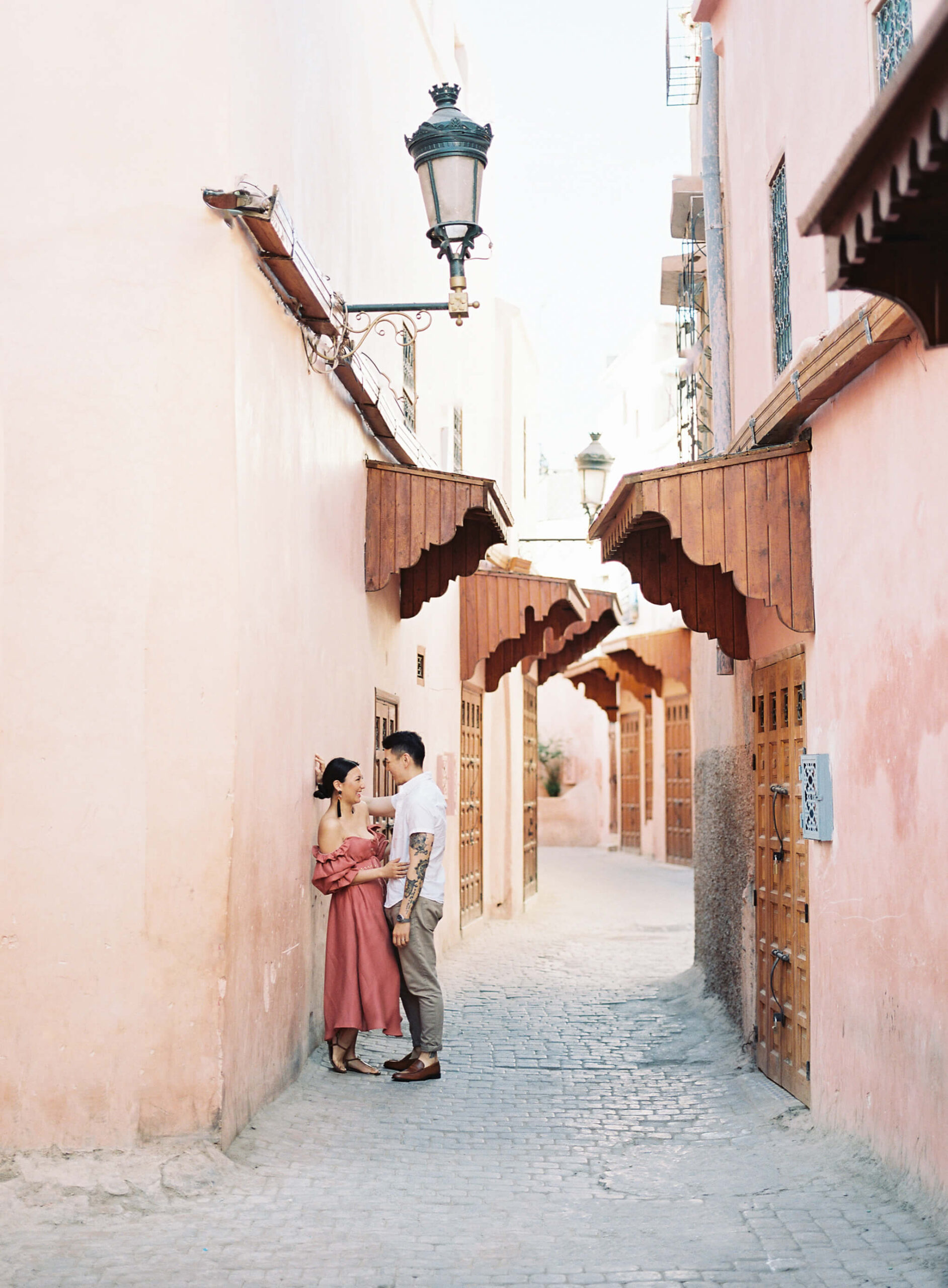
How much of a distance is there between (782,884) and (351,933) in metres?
2.26

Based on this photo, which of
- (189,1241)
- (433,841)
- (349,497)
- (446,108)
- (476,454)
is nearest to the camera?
(189,1241)

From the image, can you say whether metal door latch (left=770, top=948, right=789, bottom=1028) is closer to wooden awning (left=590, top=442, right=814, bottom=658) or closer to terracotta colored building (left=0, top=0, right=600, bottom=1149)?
wooden awning (left=590, top=442, right=814, bottom=658)

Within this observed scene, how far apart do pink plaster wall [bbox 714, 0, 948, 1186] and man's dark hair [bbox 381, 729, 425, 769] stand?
1.97 m

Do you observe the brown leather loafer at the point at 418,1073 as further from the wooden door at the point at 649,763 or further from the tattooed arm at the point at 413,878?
the wooden door at the point at 649,763

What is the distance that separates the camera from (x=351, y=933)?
690cm

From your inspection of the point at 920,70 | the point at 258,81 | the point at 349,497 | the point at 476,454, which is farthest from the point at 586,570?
the point at 920,70

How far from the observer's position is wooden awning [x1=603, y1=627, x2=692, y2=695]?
19141 millimetres

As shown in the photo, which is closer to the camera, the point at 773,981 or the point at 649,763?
the point at 773,981

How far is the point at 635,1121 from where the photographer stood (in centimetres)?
645

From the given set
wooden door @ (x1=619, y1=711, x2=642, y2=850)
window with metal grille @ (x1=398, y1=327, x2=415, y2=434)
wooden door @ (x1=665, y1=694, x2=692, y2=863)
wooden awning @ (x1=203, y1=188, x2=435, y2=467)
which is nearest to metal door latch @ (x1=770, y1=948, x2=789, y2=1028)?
wooden awning @ (x1=203, y1=188, x2=435, y2=467)

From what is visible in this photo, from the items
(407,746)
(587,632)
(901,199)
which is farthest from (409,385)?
(901,199)

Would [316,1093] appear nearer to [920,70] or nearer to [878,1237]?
[878,1237]

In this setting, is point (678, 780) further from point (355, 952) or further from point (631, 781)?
point (355, 952)

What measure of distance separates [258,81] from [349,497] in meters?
2.55
